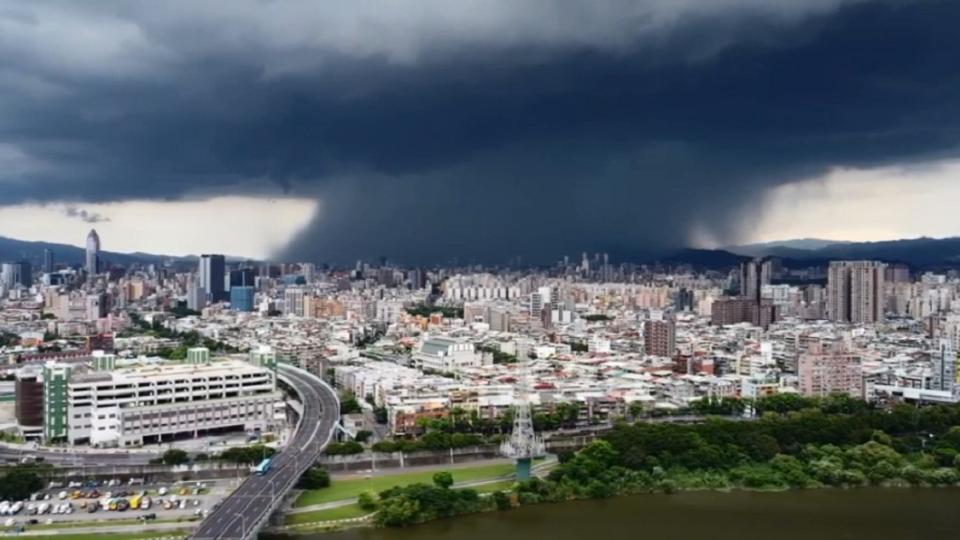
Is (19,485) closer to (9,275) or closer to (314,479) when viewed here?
(314,479)

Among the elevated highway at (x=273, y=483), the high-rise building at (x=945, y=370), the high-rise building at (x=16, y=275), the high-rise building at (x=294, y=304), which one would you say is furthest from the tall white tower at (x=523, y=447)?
the high-rise building at (x=16, y=275)

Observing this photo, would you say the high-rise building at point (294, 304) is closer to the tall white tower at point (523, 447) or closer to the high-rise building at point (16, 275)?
the high-rise building at point (16, 275)

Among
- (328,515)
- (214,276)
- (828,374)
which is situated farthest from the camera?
(214,276)

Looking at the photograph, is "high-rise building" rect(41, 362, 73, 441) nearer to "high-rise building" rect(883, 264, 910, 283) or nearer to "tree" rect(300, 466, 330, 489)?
"tree" rect(300, 466, 330, 489)

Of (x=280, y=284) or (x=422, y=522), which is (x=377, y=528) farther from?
(x=280, y=284)

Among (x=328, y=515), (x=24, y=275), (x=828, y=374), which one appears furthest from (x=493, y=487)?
(x=24, y=275)

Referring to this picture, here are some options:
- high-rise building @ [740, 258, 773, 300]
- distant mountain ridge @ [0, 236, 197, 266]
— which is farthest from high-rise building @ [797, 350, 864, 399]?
distant mountain ridge @ [0, 236, 197, 266]
